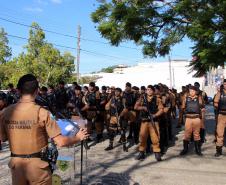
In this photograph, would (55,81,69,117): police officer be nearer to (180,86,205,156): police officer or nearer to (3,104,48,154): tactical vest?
(180,86,205,156): police officer

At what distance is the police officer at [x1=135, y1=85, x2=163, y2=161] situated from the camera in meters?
10.2

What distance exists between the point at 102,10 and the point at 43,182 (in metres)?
8.99

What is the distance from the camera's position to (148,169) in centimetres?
916

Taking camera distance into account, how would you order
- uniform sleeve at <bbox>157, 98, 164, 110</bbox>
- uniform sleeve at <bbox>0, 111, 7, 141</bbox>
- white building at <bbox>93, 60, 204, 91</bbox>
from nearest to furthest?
uniform sleeve at <bbox>0, 111, 7, 141</bbox> → uniform sleeve at <bbox>157, 98, 164, 110</bbox> → white building at <bbox>93, 60, 204, 91</bbox>

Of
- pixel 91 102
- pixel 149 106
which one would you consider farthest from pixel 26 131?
pixel 91 102

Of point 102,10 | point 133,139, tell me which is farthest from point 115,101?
point 102,10

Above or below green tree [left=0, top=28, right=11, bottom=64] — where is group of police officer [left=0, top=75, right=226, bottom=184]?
below

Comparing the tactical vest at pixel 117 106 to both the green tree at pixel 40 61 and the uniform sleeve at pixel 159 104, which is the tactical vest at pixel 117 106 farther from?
the green tree at pixel 40 61

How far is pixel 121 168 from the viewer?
9258 millimetres

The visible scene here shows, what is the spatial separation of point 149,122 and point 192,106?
1324 mm

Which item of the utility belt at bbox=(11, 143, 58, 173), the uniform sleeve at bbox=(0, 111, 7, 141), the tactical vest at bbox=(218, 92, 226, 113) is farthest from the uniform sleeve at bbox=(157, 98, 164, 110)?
the uniform sleeve at bbox=(0, 111, 7, 141)

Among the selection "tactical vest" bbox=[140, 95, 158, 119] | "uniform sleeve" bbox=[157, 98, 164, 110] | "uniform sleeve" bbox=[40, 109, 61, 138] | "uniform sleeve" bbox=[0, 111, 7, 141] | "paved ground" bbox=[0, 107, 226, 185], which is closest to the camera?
"uniform sleeve" bbox=[40, 109, 61, 138]

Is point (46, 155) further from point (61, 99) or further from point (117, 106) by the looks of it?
point (61, 99)

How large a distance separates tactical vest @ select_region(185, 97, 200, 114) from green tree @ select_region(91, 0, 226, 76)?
2.79 feet
